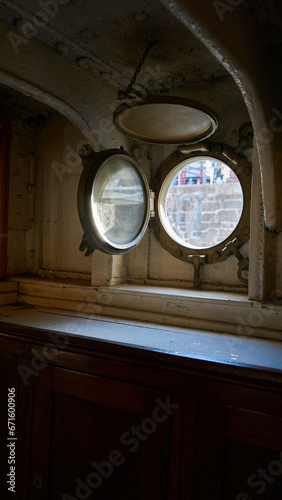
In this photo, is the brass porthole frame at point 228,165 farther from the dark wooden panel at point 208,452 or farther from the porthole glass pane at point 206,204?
the porthole glass pane at point 206,204

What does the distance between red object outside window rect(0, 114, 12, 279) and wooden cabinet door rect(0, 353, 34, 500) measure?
40.0 inches

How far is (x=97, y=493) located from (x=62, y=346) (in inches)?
30.7

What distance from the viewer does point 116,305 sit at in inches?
98.3

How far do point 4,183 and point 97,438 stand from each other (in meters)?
2.09

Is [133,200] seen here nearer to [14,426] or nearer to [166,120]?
[166,120]

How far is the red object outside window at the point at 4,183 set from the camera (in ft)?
9.50

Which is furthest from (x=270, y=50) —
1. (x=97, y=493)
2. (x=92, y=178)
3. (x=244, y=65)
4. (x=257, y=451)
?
(x=97, y=493)

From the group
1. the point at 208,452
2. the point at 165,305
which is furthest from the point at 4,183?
the point at 208,452

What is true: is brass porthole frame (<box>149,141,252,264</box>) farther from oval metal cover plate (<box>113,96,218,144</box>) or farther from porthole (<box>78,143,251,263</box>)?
oval metal cover plate (<box>113,96,218,144</box>)

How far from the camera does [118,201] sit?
2.25 meters

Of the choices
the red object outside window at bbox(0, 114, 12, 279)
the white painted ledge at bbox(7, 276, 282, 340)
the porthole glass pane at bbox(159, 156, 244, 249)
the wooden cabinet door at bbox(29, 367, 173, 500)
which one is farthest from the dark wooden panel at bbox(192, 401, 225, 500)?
the porthole glass pane at bbox(159, 156, 244, 249)

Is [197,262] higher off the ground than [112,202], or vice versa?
[112,202]

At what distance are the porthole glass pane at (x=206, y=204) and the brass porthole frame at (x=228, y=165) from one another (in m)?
6.34

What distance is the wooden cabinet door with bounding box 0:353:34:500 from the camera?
2051 millimetres
